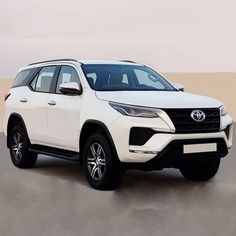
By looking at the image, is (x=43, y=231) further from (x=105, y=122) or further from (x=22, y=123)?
(x=22, y=123)

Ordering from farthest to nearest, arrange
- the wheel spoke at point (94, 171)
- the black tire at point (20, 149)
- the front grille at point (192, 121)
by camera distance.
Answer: the black tire at point (20, 149) → the wheel spoke at point (94, 171) → the front grille at point (192, 121)

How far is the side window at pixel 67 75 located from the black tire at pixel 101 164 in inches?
48.7

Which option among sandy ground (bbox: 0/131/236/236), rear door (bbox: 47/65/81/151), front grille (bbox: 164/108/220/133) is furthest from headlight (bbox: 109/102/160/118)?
sandy ground (bbox: 0/131/236/236)

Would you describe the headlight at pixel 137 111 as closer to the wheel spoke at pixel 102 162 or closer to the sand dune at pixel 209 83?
the wheel spoke at pixel 102 162

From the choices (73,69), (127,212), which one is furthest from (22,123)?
(127,212)

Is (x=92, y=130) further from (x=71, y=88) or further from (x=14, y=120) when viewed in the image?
(x=14, y=120)

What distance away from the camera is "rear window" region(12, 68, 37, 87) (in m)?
9.66

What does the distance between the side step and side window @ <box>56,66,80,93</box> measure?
0.94 m

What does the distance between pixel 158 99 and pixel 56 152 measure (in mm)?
2073

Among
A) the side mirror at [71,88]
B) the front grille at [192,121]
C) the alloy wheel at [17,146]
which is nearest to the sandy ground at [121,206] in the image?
the alloy wheel at [17,146]

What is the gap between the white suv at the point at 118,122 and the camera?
6.67 m

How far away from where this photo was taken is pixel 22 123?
9.41 m

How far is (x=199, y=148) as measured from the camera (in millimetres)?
6883

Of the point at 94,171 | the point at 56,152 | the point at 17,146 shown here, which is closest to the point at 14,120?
the point at 17,146
